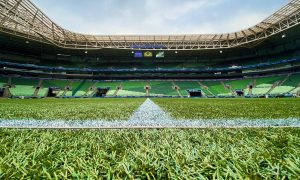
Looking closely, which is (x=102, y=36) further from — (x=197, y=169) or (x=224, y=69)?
(x=197, y=169)

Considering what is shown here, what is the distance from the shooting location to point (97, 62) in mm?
66500

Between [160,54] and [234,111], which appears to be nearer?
[234,111]

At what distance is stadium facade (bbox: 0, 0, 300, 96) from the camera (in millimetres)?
44906

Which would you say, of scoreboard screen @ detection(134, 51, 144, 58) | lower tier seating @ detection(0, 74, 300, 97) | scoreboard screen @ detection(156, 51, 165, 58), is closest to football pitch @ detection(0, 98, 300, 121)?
lower tier seating @ detection(0, 74, 300, 97)

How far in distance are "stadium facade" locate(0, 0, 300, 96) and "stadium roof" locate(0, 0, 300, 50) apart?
0.13 metres

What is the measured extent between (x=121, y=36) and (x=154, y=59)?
18392 millimetres

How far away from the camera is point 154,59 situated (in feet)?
222

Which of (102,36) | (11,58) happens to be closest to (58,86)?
(11,58)

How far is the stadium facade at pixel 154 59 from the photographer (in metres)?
44.9

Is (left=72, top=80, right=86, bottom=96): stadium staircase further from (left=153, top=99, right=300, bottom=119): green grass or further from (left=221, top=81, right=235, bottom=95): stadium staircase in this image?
(left=153, top=99, right=300, bottom=119): green grass

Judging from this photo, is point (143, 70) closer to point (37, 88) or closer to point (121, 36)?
point (121, 36)

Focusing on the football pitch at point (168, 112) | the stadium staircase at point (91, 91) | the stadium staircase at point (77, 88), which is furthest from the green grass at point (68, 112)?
the stadium staircase at point (77, 88)

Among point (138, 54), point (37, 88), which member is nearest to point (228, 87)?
point (138, 54)

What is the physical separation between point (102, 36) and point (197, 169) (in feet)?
171
